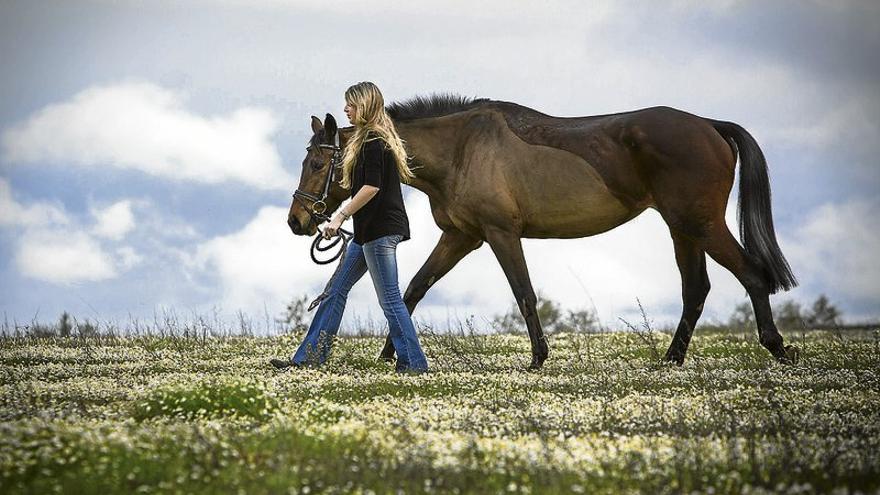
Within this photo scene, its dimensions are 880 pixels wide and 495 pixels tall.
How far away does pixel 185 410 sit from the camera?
997 cm

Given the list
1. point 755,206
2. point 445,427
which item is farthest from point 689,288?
point 445,427

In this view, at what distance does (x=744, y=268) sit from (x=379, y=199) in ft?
17.2

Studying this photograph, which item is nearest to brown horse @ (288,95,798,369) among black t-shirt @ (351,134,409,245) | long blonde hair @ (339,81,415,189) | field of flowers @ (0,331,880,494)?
long blonde hair @ (339,81,415,189)

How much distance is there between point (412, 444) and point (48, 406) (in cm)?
506

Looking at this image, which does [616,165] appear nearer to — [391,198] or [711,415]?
[391,198]

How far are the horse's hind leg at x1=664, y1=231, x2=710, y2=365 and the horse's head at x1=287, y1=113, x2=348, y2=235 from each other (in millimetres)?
5119

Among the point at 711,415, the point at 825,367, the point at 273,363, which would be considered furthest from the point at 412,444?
the point at 825,367

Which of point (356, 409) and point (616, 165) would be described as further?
point (616, 165)

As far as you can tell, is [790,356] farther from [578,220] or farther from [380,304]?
[380,304]

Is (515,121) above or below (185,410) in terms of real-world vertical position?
above

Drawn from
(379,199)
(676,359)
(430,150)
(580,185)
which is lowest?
(676,359)

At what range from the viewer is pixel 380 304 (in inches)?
531

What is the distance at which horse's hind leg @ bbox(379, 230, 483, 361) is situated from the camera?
15.1 m

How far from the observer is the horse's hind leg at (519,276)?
14195mm
